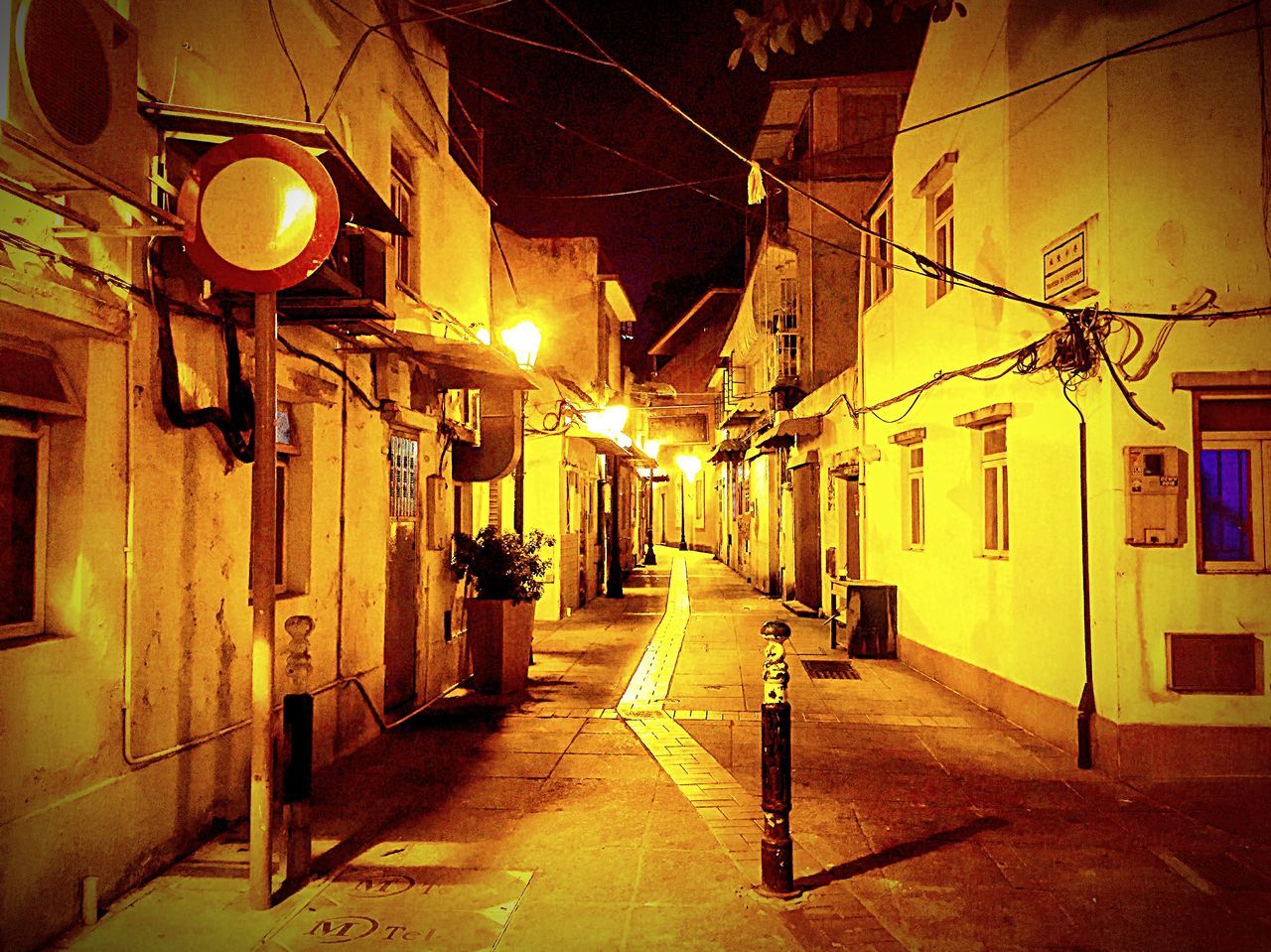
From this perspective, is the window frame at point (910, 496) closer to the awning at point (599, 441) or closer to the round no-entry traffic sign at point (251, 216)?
the awning at point (599, 441)

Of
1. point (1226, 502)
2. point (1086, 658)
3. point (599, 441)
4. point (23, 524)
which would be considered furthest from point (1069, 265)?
point (599, 441)

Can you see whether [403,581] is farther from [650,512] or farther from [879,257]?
[650,512]

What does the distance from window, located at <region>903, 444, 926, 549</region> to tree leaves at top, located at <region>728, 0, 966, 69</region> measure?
6.73m

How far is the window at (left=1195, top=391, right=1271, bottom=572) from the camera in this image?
7.12m

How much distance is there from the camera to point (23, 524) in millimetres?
4324

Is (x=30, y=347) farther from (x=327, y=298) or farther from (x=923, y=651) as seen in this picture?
(x=923, y=651)

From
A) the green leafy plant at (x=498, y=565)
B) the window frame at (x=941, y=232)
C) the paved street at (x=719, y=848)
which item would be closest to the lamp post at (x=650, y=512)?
the window frame at (x=941, y=232)

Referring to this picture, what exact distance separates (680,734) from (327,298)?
5010 millimetres

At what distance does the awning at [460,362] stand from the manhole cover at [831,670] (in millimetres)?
5238

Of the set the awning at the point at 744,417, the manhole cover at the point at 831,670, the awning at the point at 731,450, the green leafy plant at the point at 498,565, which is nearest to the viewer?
Result: the green leafy plant at the point at 498,565

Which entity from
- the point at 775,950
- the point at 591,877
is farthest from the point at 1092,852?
the point at 591,877

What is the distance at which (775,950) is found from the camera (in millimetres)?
4117

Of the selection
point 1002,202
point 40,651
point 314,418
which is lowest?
point 40,651

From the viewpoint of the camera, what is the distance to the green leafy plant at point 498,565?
33.1 ft
